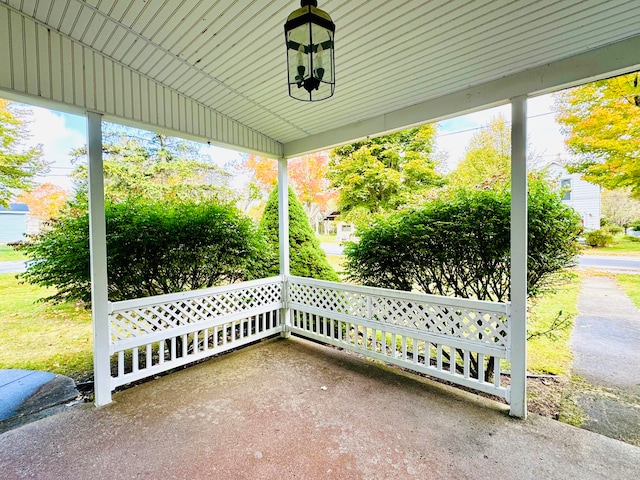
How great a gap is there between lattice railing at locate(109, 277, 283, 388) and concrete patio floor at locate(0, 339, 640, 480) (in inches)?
14.8

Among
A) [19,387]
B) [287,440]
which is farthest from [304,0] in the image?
[19,387]

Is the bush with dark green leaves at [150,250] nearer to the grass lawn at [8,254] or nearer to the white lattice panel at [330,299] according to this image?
the grass lawn at [8,254]

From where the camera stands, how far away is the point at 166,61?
2.68 metres

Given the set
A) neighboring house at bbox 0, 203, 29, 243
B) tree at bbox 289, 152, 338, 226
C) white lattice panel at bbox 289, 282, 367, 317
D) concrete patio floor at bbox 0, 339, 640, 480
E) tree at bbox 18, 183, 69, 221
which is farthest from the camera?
tree at bbox 289, 152, 338, 226

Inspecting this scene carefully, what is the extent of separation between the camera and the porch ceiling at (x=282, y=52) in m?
1.96

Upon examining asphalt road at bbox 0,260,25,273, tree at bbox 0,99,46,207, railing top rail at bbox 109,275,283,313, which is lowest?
railing top rail at bbox 109,275,283,313

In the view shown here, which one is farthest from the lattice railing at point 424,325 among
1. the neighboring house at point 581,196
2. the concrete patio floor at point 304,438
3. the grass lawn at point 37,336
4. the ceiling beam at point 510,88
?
the grass lawn at point 37,336

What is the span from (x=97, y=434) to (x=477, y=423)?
3.12m

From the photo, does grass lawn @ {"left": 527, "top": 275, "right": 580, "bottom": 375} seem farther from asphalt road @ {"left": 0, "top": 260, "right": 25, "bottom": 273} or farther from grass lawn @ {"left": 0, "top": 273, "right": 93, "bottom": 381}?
asphalt road @ {"left": 0, "top": 260, "right": 25, "bottom": 273}

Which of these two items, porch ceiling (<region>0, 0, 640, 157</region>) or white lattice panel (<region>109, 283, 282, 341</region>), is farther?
white lattice panel (<region>109, 283, 282, 341</region>)

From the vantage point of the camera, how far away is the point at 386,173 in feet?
15.8

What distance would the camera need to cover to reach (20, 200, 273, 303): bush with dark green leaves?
314cm

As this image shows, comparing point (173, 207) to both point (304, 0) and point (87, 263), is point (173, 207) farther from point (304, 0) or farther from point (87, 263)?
point (304, 0)

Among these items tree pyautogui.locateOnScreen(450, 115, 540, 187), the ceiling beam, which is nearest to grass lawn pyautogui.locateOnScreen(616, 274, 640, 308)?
tree pyautogui.locateOnScreen(450, 115, 540, 187)
